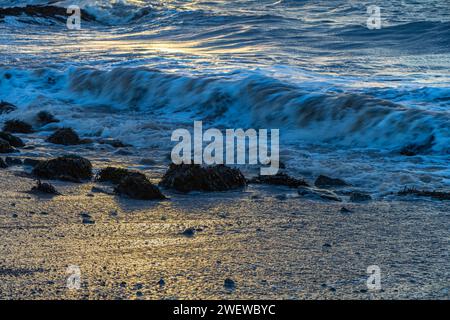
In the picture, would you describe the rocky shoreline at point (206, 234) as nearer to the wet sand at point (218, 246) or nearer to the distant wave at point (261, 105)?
the wet sand at point (218, 246)

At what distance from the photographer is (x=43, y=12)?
97.1 ft

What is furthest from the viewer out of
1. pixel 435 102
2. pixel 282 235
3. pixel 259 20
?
pixel 259 20

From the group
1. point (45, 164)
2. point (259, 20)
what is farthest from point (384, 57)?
point (45, 164)

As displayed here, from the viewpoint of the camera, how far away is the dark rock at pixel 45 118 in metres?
10.6

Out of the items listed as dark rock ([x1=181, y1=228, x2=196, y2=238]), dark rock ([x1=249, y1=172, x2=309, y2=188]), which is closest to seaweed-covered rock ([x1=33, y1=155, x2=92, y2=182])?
dark rock ([x1=249, y1=172, x2=309, y2=188])

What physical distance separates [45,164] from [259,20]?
671 inches

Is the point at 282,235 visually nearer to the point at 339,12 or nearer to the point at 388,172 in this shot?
the point at 388,172

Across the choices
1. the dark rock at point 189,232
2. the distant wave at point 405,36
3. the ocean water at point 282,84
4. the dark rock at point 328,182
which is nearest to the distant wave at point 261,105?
the ocean water at point 282,84

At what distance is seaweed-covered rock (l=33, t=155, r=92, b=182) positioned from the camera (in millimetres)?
6512

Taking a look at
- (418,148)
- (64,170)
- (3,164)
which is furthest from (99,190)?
(418,148)

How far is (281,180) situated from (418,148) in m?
2.33

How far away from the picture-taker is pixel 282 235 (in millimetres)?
4812

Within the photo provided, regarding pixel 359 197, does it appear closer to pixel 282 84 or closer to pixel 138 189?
pixel 138 189

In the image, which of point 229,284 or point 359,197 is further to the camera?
point 359,197
